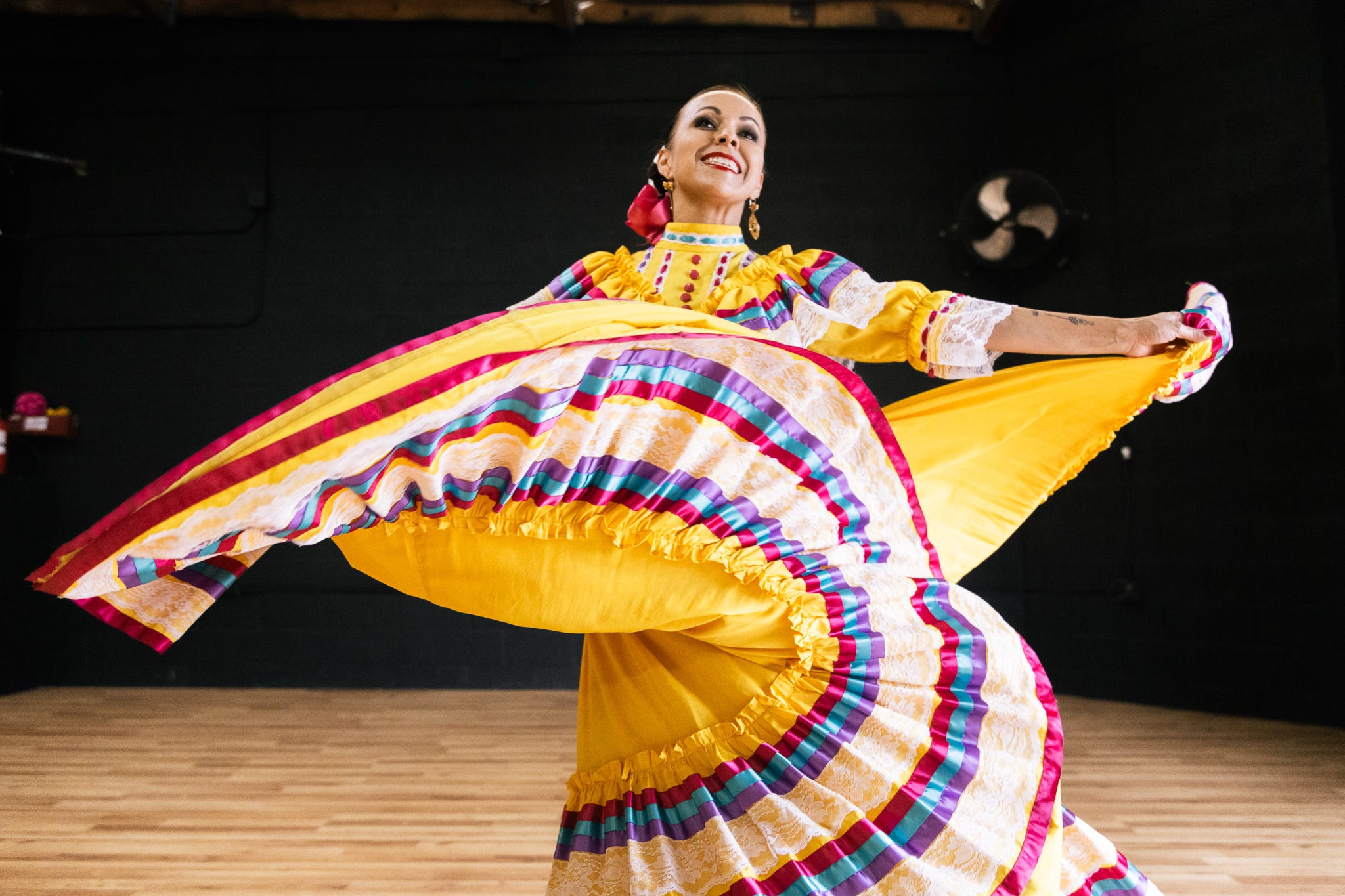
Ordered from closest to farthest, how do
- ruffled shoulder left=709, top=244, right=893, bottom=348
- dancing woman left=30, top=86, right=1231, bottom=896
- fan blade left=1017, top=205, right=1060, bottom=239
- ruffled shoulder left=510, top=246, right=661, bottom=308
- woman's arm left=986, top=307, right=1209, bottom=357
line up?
1. dancing woman left=30, top=86, right=1231, bottom=896
2. woman's arm left=986, top=307, right=1209, bottom=357
3. ruffled shoulder left=709, top=244, right=893, bottom=348
4. ruffled shoulder left=510, top=246, right=661, bottom=308
5. fan blade left=1017, top=205, right=1060, bottom=239

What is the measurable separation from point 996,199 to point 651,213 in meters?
3.18

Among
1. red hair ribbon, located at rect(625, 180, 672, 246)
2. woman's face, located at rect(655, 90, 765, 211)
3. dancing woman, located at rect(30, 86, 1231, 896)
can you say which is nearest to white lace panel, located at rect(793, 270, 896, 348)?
dancing woman, located at rect(30, 86, 1231, 896)

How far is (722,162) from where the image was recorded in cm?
154

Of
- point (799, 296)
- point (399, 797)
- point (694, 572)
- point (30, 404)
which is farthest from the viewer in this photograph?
point (30, 404)

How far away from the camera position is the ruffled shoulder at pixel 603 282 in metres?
1.53

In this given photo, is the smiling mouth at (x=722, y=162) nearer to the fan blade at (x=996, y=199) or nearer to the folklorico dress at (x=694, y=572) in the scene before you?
the folklorico dress at (x=694, y=572)

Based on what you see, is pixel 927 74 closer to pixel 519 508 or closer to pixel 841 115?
pixel 841 115

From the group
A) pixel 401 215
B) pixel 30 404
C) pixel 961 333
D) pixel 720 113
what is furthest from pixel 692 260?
pixel 30 404

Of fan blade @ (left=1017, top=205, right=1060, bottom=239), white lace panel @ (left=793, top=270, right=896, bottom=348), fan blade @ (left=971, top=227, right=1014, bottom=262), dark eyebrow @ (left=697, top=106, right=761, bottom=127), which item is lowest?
white lace panel @ (left=793, top=270, right=896, bottom=348)

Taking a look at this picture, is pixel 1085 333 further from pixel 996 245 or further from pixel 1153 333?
pixel 996 245

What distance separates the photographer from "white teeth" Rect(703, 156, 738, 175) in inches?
60.8

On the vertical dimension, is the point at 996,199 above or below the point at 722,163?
above

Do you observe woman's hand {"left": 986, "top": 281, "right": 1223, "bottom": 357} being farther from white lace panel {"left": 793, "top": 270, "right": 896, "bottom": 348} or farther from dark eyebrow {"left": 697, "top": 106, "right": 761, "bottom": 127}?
dark eyebrow {"left": 697, "top": 106, "right": 761, "bottom": 127}

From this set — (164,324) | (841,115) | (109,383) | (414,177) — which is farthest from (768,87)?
(109,383)
